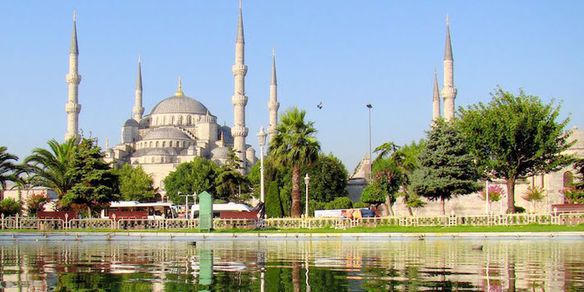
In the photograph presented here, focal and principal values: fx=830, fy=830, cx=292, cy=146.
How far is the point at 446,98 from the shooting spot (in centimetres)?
7881

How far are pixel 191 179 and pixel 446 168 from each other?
1757 inches

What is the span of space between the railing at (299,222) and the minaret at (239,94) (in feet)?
146

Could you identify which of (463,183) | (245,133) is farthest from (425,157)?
(245,133)

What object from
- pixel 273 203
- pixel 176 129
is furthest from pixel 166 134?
pixel 273 203

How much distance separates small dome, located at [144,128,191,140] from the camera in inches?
4582

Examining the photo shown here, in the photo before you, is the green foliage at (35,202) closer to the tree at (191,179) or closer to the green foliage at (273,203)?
the tree at (191,179)

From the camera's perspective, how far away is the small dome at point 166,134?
116 metres

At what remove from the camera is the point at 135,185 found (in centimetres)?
9306

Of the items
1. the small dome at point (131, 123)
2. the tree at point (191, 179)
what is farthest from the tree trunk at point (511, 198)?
the small dome at point (131, 123)

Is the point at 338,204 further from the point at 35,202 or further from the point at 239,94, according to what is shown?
the point at 239,94

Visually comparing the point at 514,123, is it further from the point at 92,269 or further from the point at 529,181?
the point at 92,269

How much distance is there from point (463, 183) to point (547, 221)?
711 centimetres

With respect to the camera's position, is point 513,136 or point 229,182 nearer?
point 513,136

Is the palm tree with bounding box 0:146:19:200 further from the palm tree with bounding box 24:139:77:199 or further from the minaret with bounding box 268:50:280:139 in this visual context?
the minaret with bounding box 268:50:280:139
